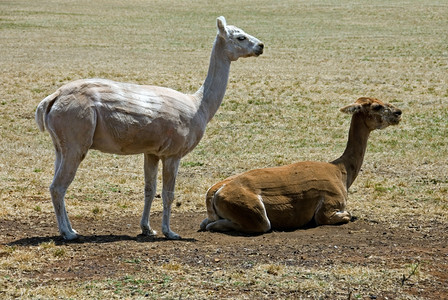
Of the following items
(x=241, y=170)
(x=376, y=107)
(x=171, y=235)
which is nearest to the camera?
(x=171, y=235)

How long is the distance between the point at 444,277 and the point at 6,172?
8848 mm

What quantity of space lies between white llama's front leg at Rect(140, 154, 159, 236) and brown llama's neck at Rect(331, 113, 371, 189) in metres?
2.77

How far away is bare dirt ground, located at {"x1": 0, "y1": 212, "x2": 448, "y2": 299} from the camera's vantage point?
322 inches

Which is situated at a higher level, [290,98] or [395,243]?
[395,243]

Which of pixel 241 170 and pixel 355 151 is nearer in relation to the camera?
pixel 355 151

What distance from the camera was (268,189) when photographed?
10.3 metres

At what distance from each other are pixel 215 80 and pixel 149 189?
1.79 metres

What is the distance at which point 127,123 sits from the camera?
31.2ft

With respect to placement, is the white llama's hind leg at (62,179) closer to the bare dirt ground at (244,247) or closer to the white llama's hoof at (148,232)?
the bare dirt ground at (244,247)

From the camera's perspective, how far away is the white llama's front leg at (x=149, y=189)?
10.2 metres

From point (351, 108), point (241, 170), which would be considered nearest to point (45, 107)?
point (351, 108)

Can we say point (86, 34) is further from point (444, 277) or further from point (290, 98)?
point (444, 277)

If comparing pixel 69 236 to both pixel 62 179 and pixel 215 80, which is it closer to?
pixel 62 179

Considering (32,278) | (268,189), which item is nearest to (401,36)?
(268,189)
